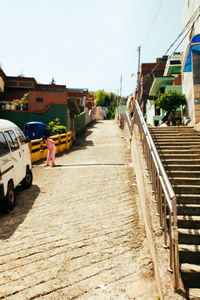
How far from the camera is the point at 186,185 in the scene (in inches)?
225

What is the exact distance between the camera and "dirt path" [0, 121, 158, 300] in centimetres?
358

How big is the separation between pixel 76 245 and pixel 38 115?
15856mm

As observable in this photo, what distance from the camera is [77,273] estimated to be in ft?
12.8

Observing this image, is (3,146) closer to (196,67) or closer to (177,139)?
(177,139)

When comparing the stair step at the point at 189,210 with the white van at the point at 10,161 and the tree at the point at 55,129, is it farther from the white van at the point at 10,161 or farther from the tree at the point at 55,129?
the tree at the point at 55,129

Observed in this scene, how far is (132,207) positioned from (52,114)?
1439 centimetres

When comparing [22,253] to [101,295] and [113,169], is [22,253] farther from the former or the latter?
[113,169]

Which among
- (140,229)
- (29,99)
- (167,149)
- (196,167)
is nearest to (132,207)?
(140,229)

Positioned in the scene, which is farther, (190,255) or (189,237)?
(189,237)

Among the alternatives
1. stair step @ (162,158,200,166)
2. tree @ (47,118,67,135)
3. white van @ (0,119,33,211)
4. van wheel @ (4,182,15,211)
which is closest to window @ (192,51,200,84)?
stair step @ (162,158,200,166)

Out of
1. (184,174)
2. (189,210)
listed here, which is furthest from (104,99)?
(189,210)

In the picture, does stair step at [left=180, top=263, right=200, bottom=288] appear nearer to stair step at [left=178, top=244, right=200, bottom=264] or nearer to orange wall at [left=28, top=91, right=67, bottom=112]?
stair step at [left=178, top=244, right=200, bottom=264]

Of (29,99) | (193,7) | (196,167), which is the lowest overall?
(196,167)

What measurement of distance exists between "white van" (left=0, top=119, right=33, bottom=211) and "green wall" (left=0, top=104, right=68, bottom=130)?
1168 centimetres
